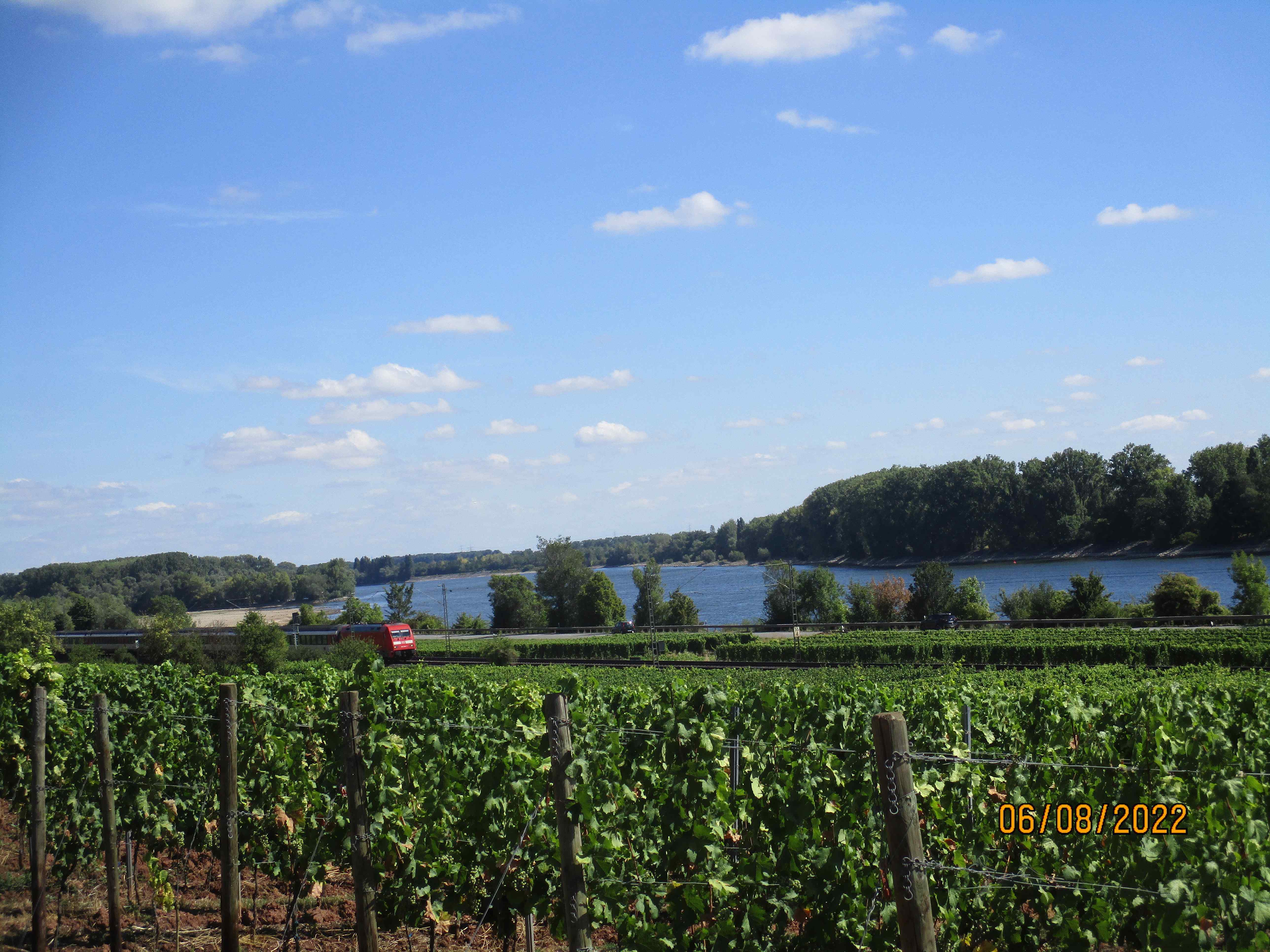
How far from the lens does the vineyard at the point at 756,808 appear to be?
425 cm

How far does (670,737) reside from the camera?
15.8 feet

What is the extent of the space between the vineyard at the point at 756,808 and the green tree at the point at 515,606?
6501 centimetres

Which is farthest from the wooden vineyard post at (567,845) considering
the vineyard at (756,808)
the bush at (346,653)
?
the bush at (346,653)

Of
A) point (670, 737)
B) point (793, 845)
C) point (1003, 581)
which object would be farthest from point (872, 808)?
point (1003, 581)

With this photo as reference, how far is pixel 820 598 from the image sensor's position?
194 ft

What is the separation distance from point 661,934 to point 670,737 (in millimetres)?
959

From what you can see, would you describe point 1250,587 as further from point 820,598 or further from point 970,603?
point 820,598

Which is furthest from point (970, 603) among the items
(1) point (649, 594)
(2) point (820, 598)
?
(1) point (649, 594)

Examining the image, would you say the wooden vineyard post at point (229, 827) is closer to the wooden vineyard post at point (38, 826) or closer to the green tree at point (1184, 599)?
the wooden vineyard post at point (38, 826)

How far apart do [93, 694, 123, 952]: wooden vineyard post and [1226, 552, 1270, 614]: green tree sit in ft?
144

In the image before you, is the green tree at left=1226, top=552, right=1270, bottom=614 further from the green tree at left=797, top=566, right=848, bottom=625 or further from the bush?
the bush

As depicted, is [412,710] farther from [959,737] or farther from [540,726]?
[959,737]

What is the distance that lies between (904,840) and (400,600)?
85489mm

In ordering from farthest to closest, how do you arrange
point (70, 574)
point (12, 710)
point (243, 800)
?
point (70, 574) → point (12, 710) → point (243, 800)
